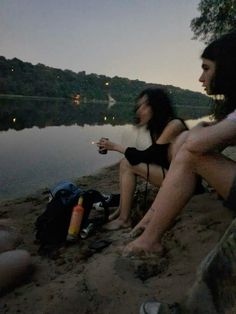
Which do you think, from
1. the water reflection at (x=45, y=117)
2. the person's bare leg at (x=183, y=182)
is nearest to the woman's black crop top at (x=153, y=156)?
the person's bare leg at (x=183, y=182)

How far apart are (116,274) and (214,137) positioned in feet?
4.14

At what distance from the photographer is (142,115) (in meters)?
4.62

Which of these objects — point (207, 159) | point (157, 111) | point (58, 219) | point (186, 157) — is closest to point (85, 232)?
point (58, 219)

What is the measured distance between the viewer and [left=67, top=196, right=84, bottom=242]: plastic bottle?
13.9 feet

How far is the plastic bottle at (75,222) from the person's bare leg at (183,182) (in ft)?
4.53

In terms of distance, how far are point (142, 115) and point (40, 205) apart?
3.60 metres

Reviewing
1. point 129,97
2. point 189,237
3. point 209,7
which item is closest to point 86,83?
point 129,97

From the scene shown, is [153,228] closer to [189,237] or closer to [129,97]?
[189,237]

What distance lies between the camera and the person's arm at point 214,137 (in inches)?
104

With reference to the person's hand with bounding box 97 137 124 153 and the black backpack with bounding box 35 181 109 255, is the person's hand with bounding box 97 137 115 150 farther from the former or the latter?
the black backpack with bounding box 35 181 109 255

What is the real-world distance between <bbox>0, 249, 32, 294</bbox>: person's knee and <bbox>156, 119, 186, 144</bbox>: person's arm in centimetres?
196

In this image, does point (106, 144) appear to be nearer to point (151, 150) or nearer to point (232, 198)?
point (151, 150)

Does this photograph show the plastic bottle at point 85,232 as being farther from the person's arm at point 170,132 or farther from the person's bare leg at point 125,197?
the person's arm at point 170,132

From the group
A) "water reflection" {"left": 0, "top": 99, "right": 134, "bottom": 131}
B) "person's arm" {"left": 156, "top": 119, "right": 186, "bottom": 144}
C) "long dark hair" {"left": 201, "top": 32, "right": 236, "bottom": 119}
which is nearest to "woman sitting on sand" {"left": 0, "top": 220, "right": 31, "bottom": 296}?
"person's arm" {"left": 156, "top": 119, "right": 186, "bottom": 144}
